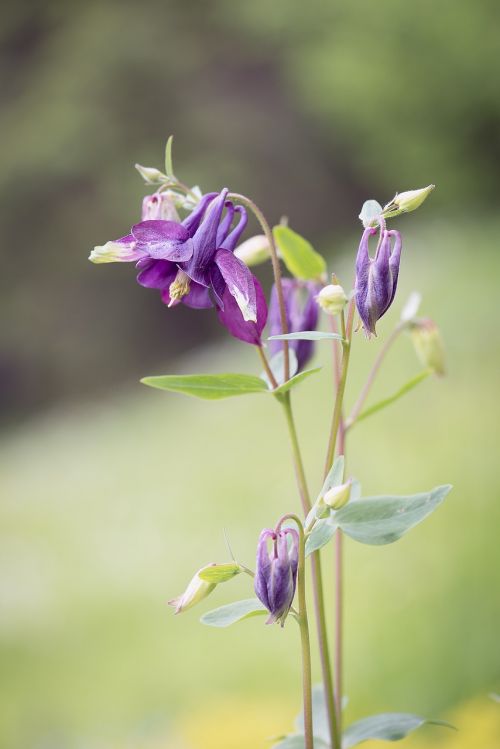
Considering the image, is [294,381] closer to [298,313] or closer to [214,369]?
[298,313]

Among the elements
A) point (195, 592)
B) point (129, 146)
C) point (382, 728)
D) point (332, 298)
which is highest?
point (129, 146)

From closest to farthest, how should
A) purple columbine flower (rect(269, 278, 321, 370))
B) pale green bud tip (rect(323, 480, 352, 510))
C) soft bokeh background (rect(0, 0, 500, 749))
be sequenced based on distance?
pale green bud tip (rect(323, 480, 352, 510)) < purple columbine flower (rect(269, 278, 321, 370)) < soft bokeh background (rect(0, 0, 500, 749))

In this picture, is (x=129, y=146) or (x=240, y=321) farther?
(x=129, y=146)

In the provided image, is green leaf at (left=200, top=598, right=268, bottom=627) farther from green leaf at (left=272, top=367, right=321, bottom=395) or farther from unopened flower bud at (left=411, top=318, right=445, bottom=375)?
unopened flower bud at (left=411, top=318, right=445, bottom=375)

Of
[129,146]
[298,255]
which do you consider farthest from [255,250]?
[129,146]

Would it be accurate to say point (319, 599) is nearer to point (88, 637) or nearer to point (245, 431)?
point (88, 637)

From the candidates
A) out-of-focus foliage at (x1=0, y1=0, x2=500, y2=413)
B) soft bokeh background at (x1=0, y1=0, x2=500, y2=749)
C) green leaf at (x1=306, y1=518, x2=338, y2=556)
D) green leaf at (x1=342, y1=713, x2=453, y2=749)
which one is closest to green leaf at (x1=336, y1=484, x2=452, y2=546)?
green leaf at (x1=306, y1=518, x2=338, y2=556)

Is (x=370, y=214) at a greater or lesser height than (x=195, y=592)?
greater
